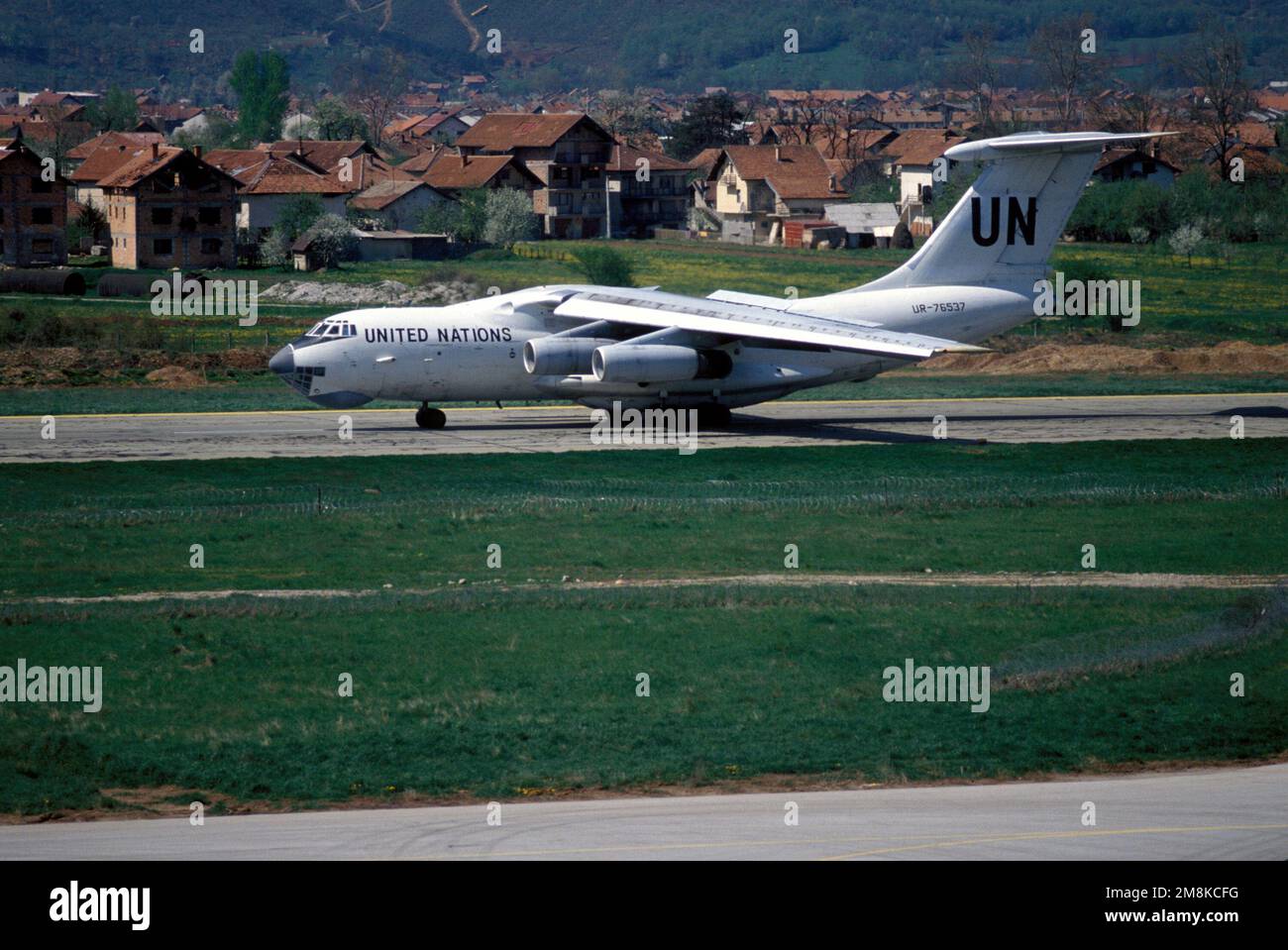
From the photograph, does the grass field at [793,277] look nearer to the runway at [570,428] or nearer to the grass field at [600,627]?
the runway at [570,428]

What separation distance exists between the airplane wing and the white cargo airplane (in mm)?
53

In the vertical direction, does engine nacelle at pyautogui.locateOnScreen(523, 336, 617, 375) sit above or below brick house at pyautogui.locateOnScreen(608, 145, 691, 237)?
below

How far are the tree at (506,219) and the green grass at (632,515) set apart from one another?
246ft

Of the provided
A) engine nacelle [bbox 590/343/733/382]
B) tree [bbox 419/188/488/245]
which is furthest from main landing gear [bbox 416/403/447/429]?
tree [bbox 419/188/488/245]

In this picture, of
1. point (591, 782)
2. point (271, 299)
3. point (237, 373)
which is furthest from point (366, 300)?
point (591, 782)

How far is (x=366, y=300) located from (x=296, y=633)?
2232 inches

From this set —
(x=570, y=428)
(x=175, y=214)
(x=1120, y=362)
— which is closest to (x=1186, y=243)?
(x=1120, y=362)

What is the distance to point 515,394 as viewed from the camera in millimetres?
39750

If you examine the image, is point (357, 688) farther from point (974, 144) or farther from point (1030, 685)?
point (974, 144)

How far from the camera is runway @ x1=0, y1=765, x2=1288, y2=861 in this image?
14.2 m

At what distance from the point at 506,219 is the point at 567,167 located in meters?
25.7

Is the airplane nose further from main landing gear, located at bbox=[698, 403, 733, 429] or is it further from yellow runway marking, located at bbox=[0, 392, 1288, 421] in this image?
main landing gear, located at bbox=[698, 403, 733, 429]

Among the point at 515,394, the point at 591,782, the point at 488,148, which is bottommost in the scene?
the point at 591,782

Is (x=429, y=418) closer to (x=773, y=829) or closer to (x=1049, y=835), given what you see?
(x=773, y=829)
